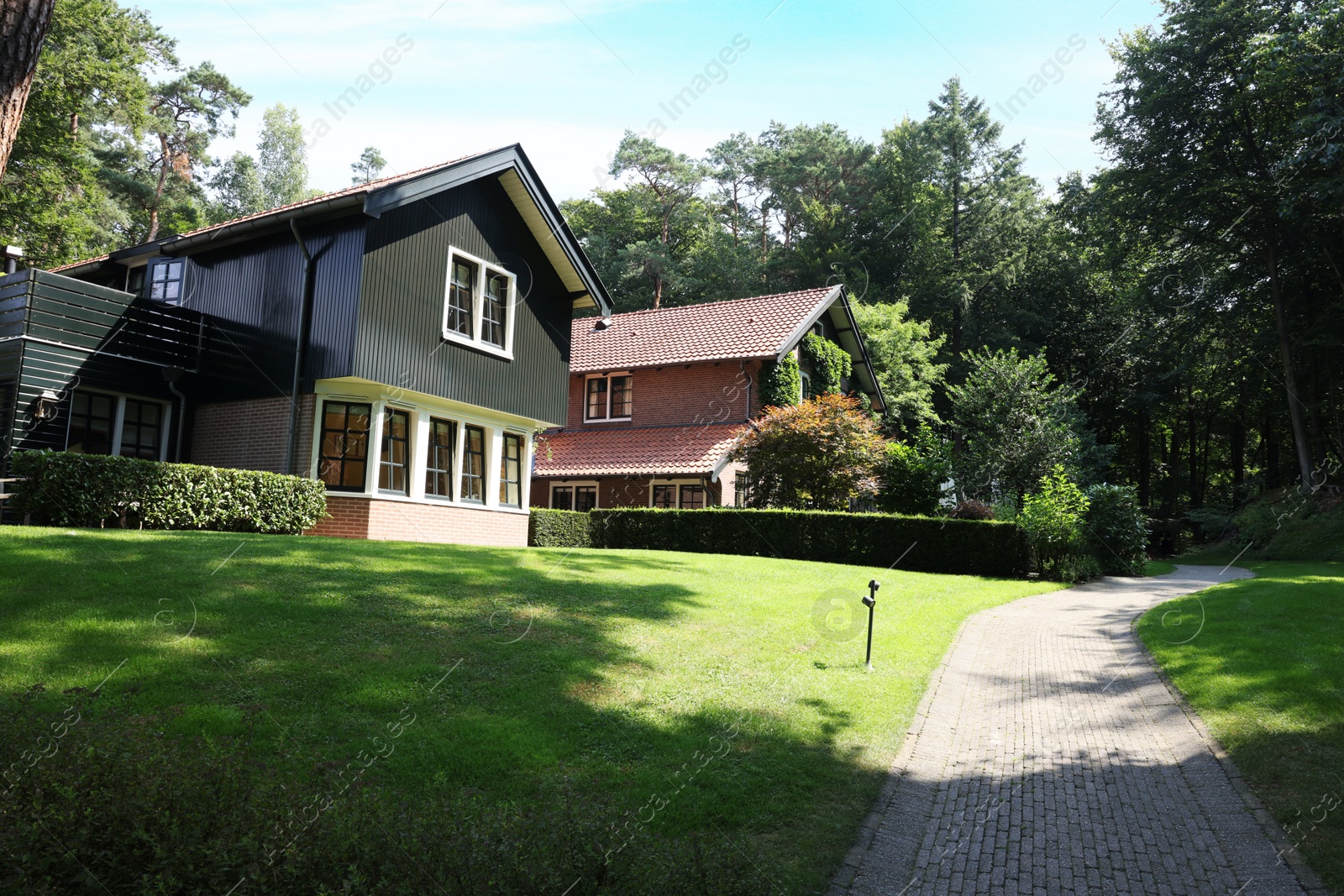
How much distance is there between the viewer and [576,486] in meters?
28.9

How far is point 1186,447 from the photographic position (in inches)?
2350

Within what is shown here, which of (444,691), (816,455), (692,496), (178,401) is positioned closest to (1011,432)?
(816,455)

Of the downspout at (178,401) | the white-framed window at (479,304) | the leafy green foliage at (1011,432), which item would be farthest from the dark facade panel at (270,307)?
the leafy green foliage at (1011,432)

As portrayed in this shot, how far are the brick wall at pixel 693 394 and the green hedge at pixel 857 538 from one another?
22.3ft

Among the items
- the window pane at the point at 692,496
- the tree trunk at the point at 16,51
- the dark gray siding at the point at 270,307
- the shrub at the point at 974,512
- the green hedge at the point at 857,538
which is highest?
the dark gray siding at the point at 270,307

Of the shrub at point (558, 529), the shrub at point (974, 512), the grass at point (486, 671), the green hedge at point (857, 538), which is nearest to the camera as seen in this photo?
the grass at point (486, 671)

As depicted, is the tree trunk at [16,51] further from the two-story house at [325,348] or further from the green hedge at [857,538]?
the green hedge at [857,538]

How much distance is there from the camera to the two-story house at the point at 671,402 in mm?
27094

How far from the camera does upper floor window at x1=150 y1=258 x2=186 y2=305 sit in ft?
63.9

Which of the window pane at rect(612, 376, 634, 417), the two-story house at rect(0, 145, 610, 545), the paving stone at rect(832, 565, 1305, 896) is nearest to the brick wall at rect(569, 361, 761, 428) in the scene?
the window pane at rect(612, 376, 634, 417)

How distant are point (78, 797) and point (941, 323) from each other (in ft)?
164

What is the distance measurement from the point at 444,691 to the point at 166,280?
17227mm

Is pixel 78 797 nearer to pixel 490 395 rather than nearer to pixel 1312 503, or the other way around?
pixel 490 395

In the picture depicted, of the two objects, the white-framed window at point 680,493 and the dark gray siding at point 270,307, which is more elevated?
the dark gray siding at point 270,307
